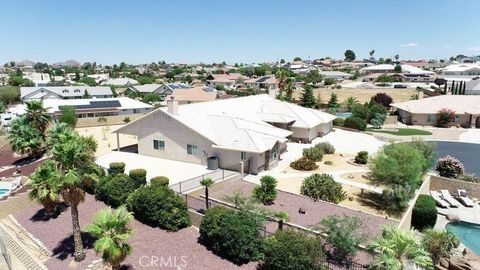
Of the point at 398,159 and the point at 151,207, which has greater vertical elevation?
the point at 398,159

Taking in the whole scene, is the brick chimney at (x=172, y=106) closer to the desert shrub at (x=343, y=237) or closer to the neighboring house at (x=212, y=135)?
the neighboring house at (x=212, y=135)

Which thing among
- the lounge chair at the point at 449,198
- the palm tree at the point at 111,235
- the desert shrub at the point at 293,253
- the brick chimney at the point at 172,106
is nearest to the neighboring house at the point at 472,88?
the lounge chair at the point at 449,198

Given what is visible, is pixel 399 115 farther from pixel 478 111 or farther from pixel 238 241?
Answer: pixel 238 241

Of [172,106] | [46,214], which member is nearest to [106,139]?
[172,106]

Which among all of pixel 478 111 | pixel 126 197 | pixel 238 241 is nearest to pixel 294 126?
pixel 126 197

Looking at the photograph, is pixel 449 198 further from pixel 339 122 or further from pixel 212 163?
pixel 339 122

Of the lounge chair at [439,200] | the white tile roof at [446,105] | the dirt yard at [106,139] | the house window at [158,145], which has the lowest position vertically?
the lounge chair at [439,200]

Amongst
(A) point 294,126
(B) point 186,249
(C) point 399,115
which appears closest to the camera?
(B) point 186,249
